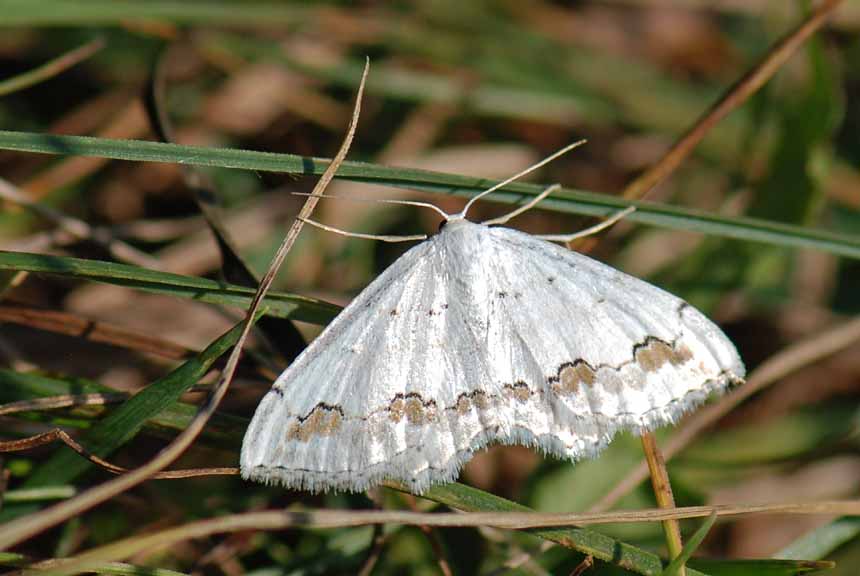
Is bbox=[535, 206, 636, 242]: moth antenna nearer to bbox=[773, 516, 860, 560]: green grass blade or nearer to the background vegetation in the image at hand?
the background vegetation

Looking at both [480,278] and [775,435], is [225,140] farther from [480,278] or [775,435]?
[775,435]

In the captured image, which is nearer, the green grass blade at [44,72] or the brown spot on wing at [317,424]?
the brown spot on wing at [317,424]

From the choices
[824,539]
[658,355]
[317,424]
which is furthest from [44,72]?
[824,539]

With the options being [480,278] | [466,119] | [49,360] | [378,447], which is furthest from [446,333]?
[466,119]

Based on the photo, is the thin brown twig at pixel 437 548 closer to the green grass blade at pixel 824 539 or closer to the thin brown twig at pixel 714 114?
the green grass blade at pixel 824 539

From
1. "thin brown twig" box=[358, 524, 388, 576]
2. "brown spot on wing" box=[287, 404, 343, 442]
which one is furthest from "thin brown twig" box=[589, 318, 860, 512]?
"brown spot on wing" box=[287, 404, 343, 442]

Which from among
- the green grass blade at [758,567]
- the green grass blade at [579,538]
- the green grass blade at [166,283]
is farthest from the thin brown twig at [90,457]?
the green grass blade at [758,567]
